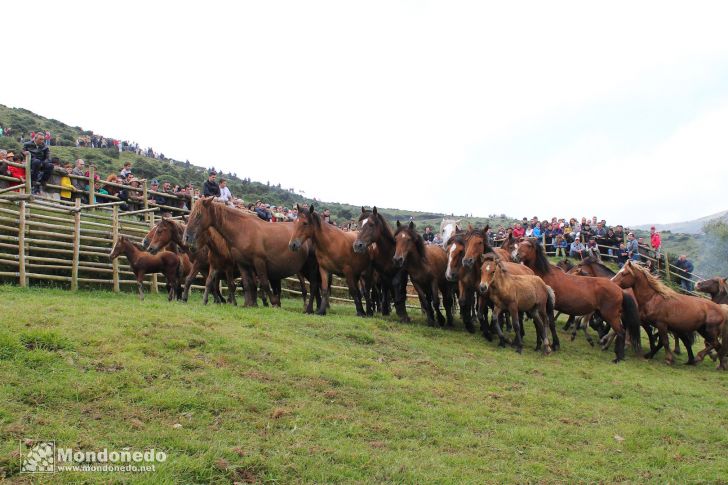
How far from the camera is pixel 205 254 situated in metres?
15.4

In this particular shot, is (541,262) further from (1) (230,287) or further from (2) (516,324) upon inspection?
(1) (230,287)

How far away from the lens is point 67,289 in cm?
1550

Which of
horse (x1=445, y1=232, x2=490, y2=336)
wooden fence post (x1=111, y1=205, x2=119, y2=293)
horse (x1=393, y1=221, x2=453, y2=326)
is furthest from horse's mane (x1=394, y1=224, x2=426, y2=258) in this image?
wooden fence post (x1=111, y1=205, x2=119, y2=293)

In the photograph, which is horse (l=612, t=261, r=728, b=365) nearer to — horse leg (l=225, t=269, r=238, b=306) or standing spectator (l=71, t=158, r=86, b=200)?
horse leg (l=225, t=269, r=238, b=306)

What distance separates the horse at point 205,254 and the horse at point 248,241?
24 centimetres

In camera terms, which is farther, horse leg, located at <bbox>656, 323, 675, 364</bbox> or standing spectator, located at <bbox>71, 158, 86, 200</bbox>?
standing spectator, located at <bbox>71, 158, 86, 200</bbox>

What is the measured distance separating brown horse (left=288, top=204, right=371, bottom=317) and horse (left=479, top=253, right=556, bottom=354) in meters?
3.43

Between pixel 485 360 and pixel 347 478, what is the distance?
261 inches

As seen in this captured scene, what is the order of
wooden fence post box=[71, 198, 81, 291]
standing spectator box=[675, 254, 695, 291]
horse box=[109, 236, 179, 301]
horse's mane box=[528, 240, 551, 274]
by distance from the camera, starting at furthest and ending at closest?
standing spectator box=[675, 254, 695, 291], horse box=[109, 236, 179, 301], horse's mane box=[528, 240, 551, 274], wooden fence post box=[71, 198, 81, 291]

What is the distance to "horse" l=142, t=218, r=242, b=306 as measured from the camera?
1464cm

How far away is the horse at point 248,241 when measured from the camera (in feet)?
45.3

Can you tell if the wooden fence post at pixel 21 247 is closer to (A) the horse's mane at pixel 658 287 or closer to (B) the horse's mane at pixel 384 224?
(B) the horse's mane at pixel 384 224

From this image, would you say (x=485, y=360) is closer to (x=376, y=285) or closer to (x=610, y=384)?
(x=610, y=384)

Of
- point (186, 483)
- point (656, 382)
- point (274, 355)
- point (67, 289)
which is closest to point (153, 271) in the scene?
point (67, 289)
